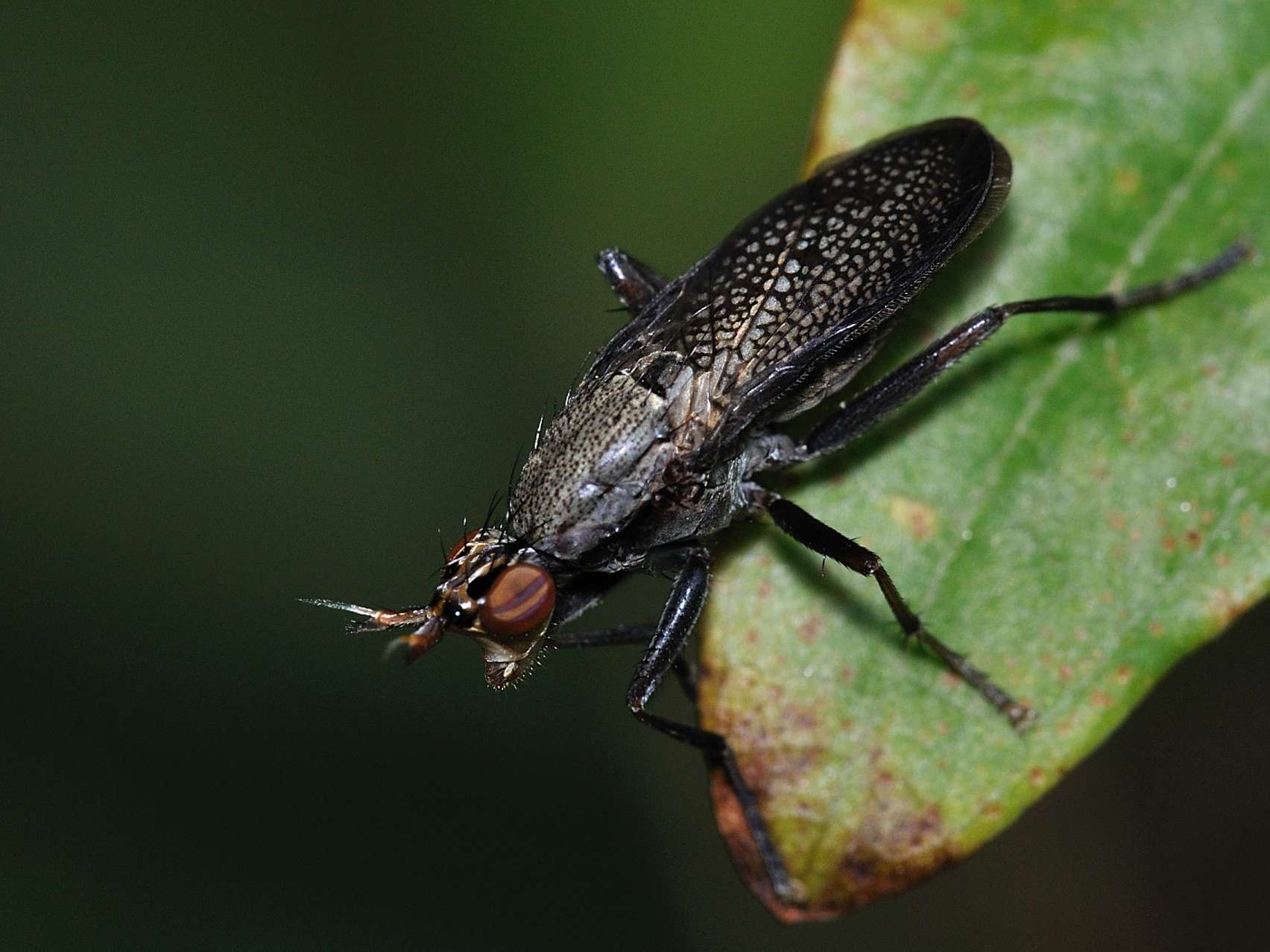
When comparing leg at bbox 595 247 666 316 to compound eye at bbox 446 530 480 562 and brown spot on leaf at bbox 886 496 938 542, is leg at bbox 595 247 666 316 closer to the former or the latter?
compound eye at bbox 446 530 480 562

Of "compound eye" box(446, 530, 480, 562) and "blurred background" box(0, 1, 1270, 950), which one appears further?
"blurred background" box(0, 1, 1270, 950)

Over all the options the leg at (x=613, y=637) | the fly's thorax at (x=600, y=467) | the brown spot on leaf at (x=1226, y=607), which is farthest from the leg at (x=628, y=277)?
the brown spot on leaf at (x=1226, y=607)

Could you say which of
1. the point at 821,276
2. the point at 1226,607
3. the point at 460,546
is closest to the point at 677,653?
the point at 460,546

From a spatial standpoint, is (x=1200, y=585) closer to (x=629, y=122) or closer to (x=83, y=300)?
(x=629, y=122)

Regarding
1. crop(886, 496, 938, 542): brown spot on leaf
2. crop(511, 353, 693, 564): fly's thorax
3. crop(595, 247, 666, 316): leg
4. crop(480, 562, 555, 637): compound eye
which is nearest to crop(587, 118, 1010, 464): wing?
crop(511, 353, 693, 564): fly's thorax

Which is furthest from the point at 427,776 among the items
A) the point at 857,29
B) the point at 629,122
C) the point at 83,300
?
the point at 857,29

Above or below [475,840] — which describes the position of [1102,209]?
above
